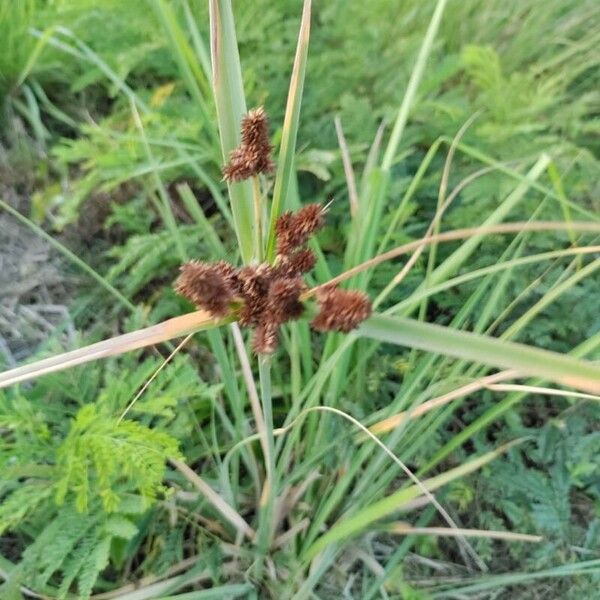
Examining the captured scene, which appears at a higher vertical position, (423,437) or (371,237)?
(371,237)

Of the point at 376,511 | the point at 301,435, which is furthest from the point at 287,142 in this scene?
the point at 301,435

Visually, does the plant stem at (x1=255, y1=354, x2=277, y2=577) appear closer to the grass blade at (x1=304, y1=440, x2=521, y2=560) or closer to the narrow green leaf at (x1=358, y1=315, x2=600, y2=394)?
the grass blade at (x1=304, y1=440, x2=521, y2=560)

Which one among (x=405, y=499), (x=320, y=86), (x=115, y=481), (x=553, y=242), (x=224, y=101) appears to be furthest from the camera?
(x=320, y=86)

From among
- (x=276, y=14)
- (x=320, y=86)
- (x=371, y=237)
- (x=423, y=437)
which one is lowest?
(x=423, y=437)

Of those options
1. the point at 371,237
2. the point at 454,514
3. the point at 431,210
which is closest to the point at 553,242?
the point at 431,210

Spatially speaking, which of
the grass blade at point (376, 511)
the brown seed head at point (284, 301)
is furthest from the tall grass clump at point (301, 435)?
the brown seed head at point (284, 301)

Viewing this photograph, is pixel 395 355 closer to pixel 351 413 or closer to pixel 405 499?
pixel 351 413

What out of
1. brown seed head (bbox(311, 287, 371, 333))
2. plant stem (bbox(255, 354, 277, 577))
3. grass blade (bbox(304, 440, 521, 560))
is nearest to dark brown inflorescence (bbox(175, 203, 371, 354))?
brown seed head (bbox(311, 287, 371, 333))
